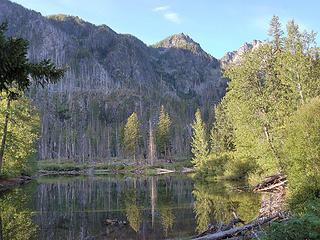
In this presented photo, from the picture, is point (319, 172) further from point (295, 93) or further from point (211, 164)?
point (211, 164)

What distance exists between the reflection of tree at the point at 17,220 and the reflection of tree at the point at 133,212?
6034 millimetres

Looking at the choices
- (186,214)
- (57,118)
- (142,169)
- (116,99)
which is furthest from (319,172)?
(116,99)

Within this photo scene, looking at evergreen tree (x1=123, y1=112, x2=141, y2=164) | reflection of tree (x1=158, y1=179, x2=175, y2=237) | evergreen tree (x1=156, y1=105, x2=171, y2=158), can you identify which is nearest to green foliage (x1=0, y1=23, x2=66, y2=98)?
reflection of tree (x1=158, y1=179, x2=175, y2=237)

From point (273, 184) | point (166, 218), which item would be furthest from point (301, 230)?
point (273, 184)

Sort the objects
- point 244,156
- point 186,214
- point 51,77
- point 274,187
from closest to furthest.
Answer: point 51,77, point 186,214, point 274,187, point 244,156

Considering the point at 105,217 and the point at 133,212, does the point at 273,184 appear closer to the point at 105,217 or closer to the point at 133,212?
the point at 133,212

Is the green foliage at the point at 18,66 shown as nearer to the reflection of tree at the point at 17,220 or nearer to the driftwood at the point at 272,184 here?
the reflection of tree at the point at 17,220

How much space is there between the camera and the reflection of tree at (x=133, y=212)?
17.0 metres

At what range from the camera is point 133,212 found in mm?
20812

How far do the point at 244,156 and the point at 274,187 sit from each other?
12401mm

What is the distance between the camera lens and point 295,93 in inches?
854

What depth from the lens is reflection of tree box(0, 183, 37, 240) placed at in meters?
14.3

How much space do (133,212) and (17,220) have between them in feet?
27.5

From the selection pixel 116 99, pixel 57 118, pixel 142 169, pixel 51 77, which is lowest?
pixel 142 169
